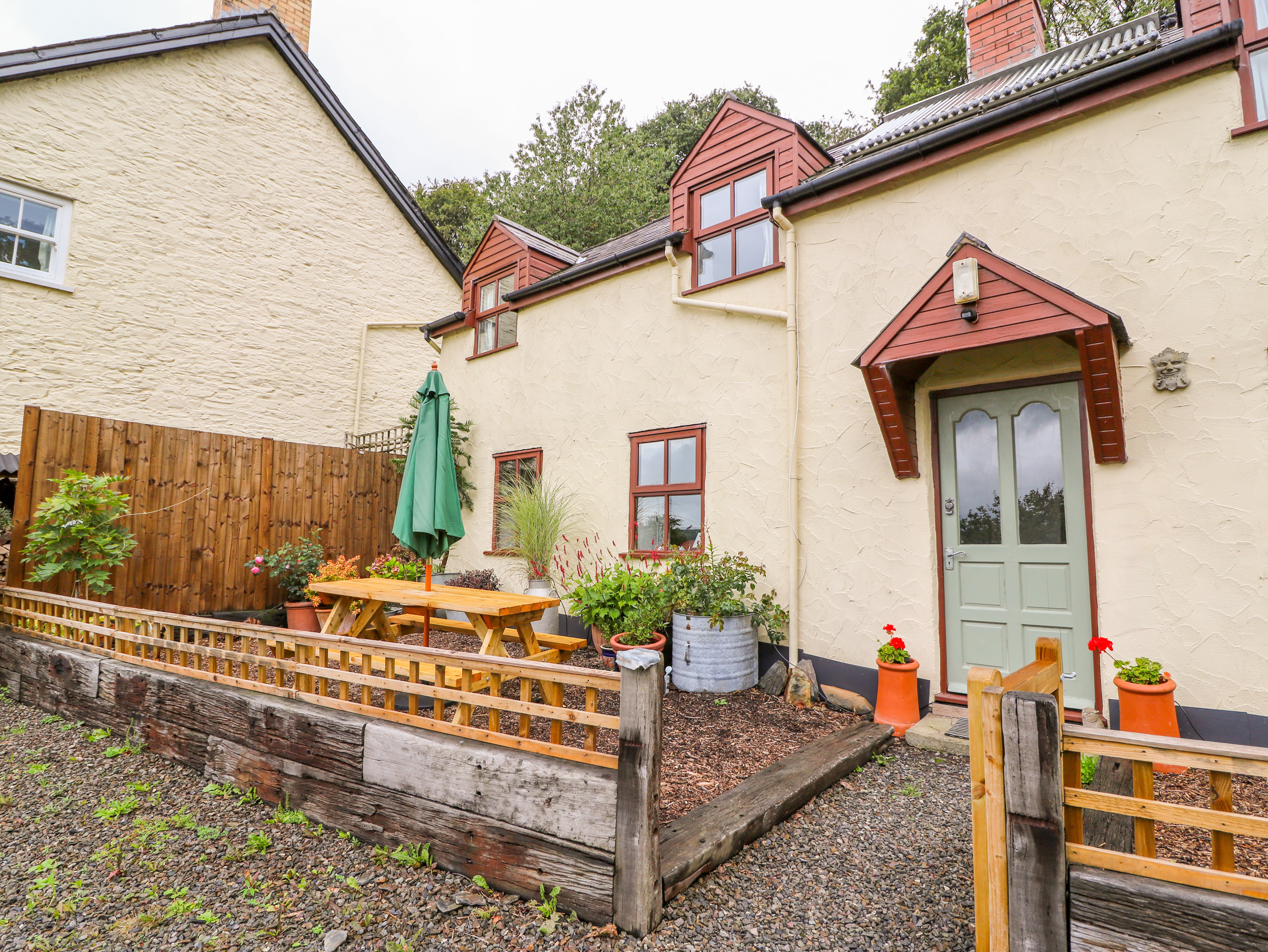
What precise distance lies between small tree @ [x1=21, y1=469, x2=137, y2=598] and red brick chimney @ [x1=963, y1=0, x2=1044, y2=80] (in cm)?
998

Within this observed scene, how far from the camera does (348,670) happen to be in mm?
3156

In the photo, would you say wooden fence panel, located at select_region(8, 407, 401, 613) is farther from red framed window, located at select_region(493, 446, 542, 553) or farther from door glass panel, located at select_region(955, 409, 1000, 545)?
door glass panel, located at select_region(955, 409, 1000, 545)

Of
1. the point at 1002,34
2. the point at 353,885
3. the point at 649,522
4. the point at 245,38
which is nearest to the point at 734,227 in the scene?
the point at 649,522

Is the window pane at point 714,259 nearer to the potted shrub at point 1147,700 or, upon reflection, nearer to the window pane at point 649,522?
the window pane at point 649,522

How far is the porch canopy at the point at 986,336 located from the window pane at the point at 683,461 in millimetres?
1944

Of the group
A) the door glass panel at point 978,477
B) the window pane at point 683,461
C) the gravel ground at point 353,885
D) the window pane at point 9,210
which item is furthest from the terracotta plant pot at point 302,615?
the door glass panel at point 978,477

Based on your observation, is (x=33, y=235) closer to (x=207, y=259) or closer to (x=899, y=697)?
(x=207, y=259)

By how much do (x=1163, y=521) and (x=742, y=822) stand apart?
3.02 metres

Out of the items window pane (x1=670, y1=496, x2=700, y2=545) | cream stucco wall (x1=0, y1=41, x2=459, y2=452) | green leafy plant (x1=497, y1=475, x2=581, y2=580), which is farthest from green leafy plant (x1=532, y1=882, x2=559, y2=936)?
cream stucco wall (x1=0, y1=41, x2=459, y2=452)

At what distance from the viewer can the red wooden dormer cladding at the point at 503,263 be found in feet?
26.4

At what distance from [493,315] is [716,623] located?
221 inches

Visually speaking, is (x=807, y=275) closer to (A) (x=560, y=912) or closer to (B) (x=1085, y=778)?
(B) (x=1085, y=778)

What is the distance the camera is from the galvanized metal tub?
4.81 meters

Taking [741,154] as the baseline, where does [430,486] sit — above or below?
below
